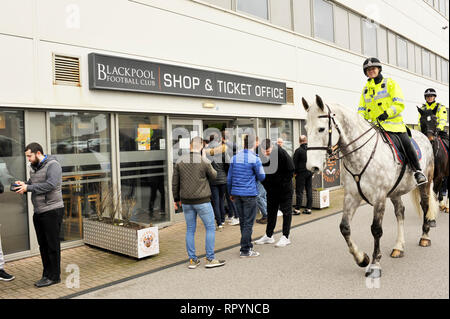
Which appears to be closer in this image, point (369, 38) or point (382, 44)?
point (369, 38)

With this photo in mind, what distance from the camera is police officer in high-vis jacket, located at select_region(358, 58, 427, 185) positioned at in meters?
5.55

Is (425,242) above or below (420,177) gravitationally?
below

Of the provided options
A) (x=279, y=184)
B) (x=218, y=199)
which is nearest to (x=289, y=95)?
(x=218, y=199)

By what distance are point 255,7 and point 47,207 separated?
825cm

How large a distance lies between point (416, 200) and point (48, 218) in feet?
21.2

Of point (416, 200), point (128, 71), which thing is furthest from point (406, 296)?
point (128, 71)

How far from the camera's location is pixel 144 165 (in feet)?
27.1

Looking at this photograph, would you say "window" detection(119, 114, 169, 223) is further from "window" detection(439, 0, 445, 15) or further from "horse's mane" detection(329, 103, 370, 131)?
"window" detection(439, 0, 445, 15)

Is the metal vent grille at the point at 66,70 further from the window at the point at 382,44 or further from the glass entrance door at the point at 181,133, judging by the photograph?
the window at the point at 382,44

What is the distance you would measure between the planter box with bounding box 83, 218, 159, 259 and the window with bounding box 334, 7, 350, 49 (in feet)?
36.4

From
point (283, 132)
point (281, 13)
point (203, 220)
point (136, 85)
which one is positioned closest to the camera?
point (203, 220)

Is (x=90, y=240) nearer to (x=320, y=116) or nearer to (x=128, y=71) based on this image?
(x=128, y=71)

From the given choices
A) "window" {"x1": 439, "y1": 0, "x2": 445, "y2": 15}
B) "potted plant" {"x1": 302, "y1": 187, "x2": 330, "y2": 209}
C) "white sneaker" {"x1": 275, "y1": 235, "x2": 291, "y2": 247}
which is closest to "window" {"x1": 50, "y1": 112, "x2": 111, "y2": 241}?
"white sneaker" {"x1": 275, "y1": 235, "x2": 291, "y2": 247}

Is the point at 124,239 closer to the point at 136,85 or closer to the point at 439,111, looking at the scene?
the point at 136,85
